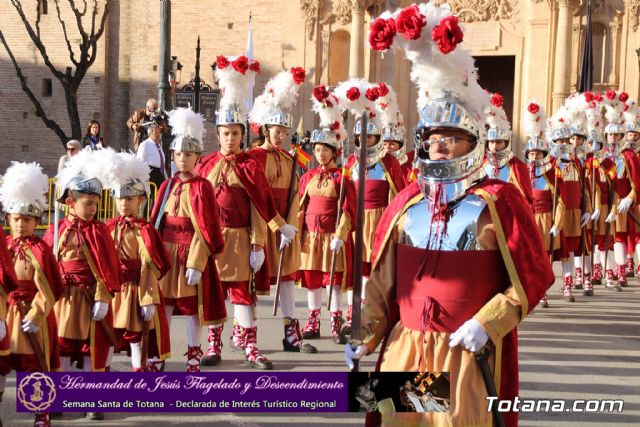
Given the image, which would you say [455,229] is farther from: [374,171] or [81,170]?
[374,171]

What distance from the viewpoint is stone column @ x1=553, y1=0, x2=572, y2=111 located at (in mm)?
26438

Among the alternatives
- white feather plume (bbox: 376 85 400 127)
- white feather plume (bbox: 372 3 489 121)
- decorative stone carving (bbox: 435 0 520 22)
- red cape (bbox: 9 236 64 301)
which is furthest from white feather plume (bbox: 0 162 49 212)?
decorative stone carving (bbox: 435 0 520 22)

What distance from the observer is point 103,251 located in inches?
262

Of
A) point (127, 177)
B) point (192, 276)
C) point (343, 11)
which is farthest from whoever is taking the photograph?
point (343, 11)

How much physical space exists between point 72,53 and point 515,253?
93.3 ft

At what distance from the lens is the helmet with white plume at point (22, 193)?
21.4 feet

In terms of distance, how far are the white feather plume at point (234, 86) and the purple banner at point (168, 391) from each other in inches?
144

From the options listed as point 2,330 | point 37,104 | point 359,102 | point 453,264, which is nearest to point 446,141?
point 453,264

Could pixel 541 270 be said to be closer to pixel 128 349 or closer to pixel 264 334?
pixel 128 349

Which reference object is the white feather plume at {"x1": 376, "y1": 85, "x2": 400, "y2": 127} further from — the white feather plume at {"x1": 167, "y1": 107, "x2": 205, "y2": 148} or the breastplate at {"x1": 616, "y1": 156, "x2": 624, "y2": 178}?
the breastplate at {"x1": 616, "y1": 156, "x2": 624, "y2": 178}

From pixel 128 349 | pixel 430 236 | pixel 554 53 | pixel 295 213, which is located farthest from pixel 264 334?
pixel 554 53

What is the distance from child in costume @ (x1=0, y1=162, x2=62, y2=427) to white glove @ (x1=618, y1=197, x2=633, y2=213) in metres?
10.7

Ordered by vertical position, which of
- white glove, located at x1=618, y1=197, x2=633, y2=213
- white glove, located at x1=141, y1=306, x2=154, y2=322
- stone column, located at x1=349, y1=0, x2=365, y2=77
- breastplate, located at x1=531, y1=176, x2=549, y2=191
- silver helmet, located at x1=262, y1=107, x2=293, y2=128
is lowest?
white glove, located at x1=141, y1=306, x2=154, y2=322

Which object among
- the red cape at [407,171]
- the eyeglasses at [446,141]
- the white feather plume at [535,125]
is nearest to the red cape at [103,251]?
the eyeglasses at [446,141]
